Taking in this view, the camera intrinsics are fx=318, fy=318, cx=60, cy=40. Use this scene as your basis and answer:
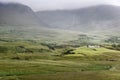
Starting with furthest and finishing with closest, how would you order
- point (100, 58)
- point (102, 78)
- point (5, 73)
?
point (100, 58) → point (5, 73) → point (102, 78)

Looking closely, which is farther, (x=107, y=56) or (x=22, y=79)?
(x=107, y=56)

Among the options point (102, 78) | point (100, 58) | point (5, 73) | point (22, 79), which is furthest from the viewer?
point (100, 58)

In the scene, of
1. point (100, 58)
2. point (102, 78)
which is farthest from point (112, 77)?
point (100, 58)

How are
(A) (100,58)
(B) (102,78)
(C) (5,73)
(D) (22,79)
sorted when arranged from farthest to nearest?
(A) (100,58), (C) (5,73), (B) (102,78), (D) (22,79)

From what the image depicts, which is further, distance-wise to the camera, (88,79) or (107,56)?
(107,56)

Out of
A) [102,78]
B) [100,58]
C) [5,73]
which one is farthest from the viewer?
[100,58]

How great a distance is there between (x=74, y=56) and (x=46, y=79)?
4069 inches

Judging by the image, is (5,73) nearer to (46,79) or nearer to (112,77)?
(46,79)

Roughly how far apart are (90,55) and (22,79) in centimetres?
11294

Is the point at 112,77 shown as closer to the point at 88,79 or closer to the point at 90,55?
the point at 88,79

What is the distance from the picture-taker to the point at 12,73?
99500 mm

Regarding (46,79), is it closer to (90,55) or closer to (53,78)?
(53,78)

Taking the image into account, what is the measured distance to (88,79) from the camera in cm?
8856

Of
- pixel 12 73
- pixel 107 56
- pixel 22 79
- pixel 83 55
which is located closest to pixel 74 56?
pixel 83 55
